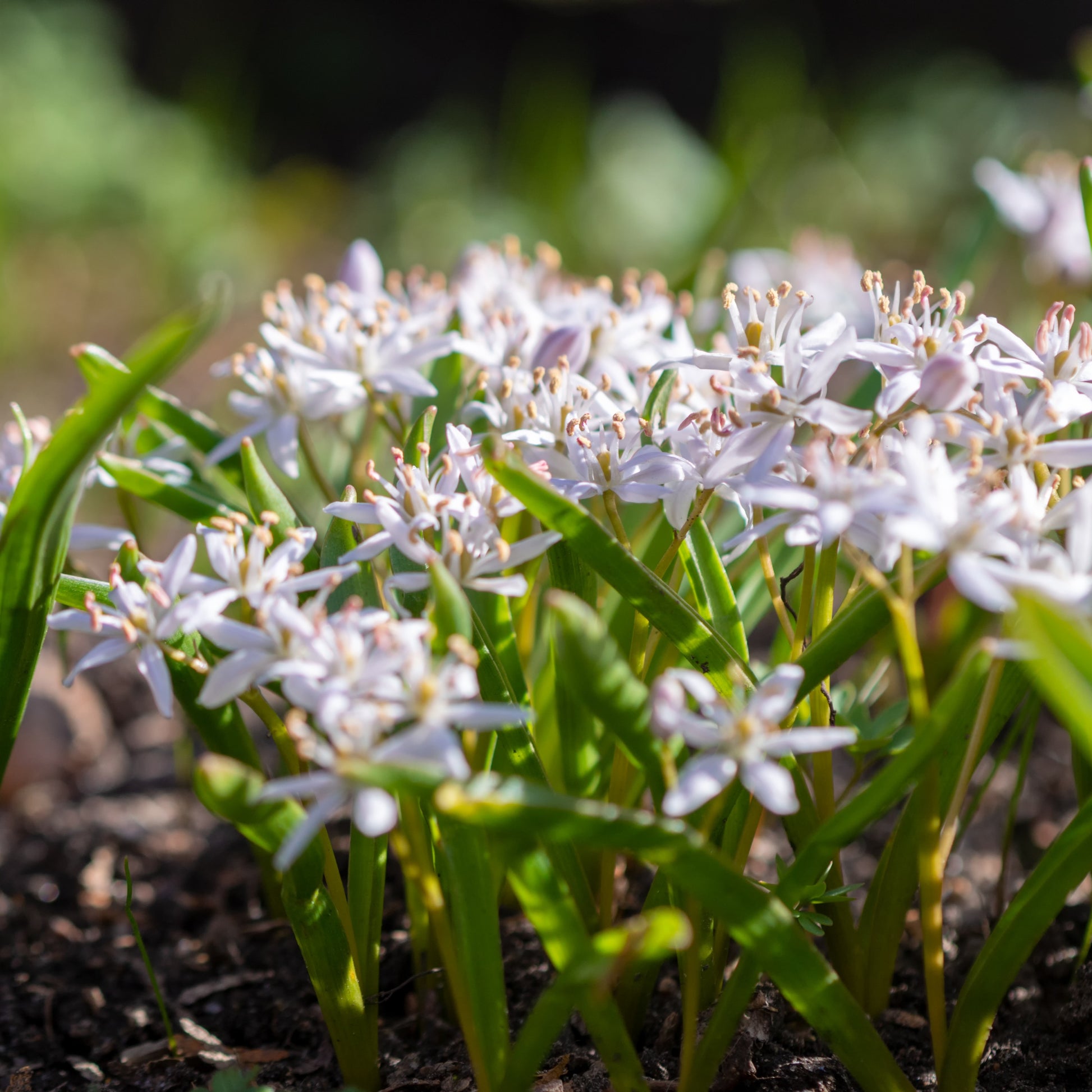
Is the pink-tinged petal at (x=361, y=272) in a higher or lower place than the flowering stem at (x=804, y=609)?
higher

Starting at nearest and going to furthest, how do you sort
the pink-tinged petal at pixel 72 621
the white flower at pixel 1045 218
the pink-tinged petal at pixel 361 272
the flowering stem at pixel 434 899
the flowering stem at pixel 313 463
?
1. the flowering stem at pixel 434 899
2. the pink-tinged petal at pixel 72 621
3. the flowering stem at pixel 313 463
4. the pink-tinged petal at pixel 361 272
5. the white flower at pixel 1045 218

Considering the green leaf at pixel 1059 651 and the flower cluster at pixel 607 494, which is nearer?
the green leaf at pixel 1059 651

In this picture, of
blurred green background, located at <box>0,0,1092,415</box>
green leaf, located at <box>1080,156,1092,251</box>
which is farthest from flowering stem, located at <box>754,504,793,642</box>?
blurred green background, located at <box>0,0,1092,415</box>

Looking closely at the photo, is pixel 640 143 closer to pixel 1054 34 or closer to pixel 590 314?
pixel 1054 34

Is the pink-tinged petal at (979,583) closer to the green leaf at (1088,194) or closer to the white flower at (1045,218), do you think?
the green leaf at (1088,194)

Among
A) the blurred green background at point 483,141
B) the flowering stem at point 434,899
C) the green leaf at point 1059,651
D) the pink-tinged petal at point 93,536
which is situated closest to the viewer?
the green leaf at point 1059,651

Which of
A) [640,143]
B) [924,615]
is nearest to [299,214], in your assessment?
[640,143]

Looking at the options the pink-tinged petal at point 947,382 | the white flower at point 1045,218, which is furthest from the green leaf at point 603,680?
the white flower at point 1045,218
